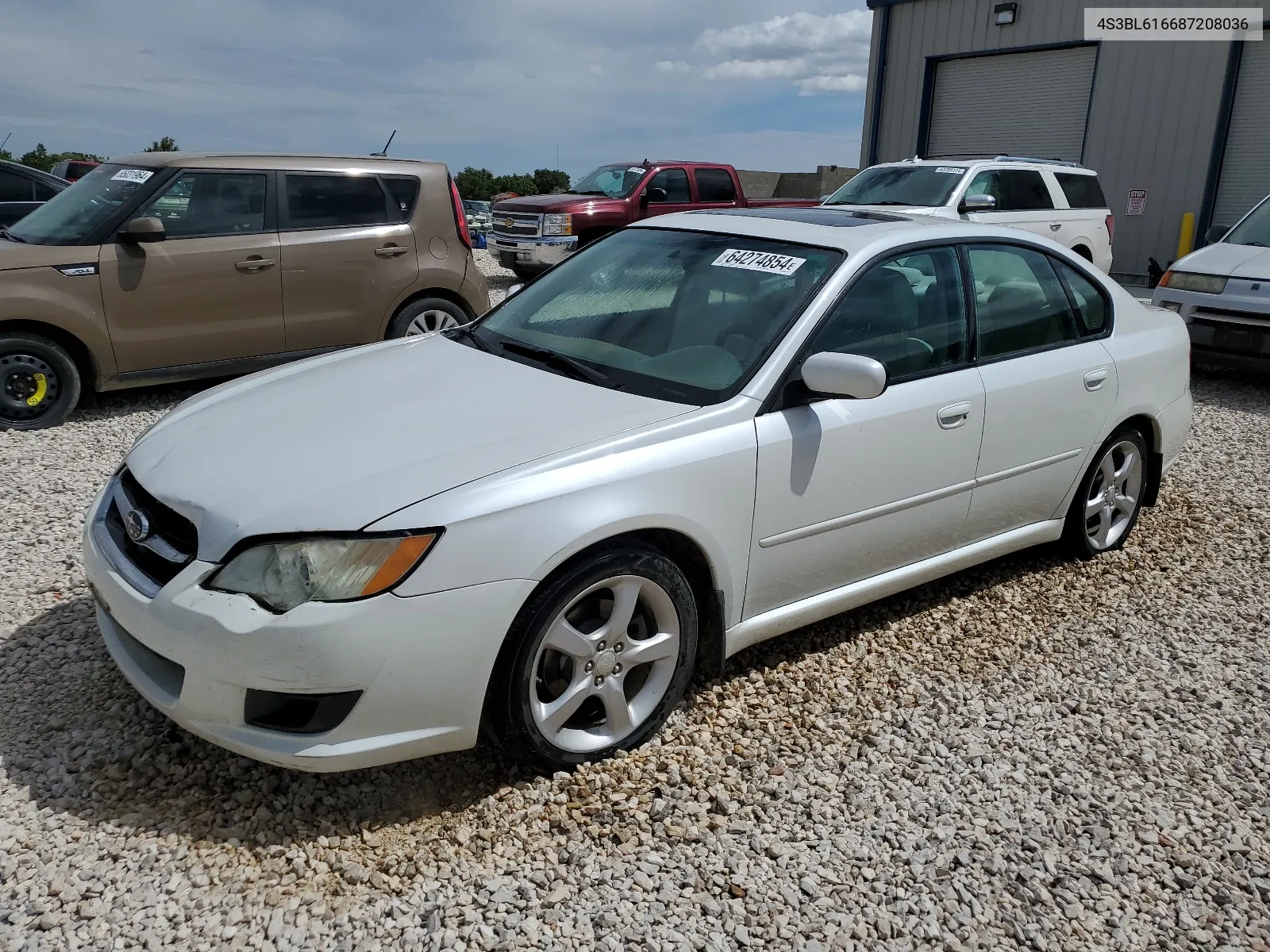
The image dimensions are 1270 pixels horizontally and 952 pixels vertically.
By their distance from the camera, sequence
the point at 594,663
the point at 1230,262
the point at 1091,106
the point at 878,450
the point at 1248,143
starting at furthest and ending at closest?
the point at 1091,106, the point at 1248,143, the point at 1230,262, the point at 878,450, the point at 594,663

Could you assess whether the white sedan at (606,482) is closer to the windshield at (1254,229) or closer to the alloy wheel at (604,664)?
the alloy wheel at (604,664)

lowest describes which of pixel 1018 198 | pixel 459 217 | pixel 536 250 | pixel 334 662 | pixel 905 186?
pixel 334 662

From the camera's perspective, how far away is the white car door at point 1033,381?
3.77m

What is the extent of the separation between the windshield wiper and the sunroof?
1093mm

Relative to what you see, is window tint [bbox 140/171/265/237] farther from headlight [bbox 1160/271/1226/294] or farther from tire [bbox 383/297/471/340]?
headlight [bbox 1160/271/1226/294]

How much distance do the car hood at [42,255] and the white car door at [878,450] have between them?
5153 millimetres

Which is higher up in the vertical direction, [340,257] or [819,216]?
[819,216]

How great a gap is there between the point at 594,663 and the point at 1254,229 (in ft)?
29.7

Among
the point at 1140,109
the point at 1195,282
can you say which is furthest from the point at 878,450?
the point at 1140,109

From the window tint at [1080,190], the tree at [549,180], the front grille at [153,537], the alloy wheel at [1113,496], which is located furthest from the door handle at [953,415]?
the tree at [549,180]

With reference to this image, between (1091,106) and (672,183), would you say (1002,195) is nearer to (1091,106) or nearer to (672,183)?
(672,183)

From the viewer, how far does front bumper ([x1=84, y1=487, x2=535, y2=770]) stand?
7.82 feet

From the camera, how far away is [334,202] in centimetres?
719

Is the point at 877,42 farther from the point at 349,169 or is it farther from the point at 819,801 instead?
the point at 819,801
